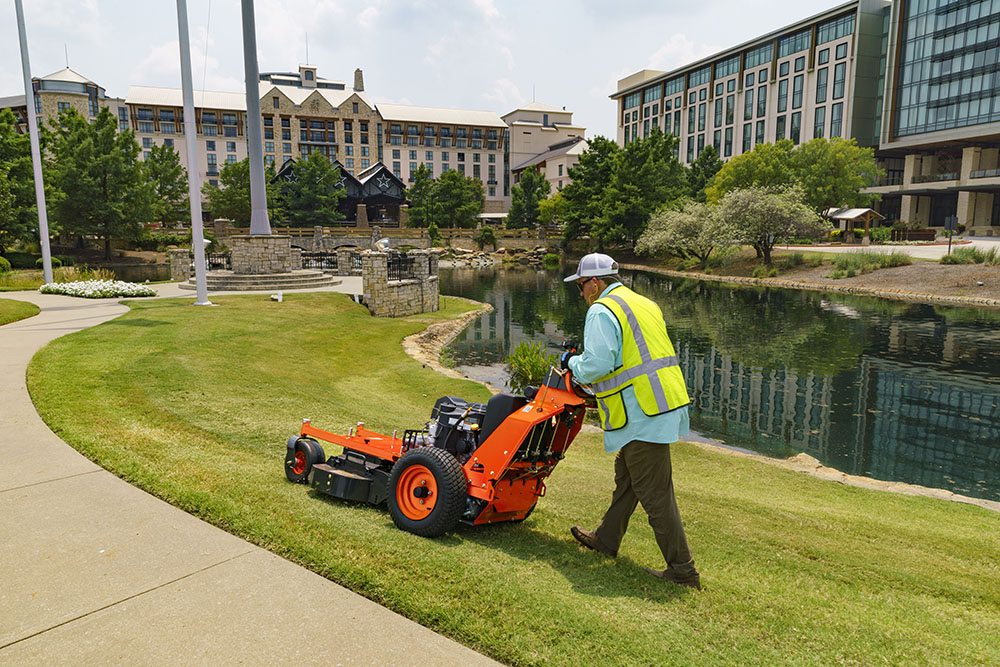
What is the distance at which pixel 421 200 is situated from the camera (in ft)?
280

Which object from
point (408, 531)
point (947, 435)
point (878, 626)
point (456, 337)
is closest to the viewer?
point (878, 626)

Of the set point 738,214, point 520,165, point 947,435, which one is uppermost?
point 520,165

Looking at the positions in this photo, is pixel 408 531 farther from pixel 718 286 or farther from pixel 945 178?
pixel 945 178

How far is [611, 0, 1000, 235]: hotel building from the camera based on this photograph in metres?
62.3

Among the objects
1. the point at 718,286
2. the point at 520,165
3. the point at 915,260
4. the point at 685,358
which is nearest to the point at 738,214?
the point at 718,286

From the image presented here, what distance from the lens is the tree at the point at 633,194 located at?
6175 centimetres

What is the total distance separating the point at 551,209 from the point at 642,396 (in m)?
79.7

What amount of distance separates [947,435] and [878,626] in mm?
10591

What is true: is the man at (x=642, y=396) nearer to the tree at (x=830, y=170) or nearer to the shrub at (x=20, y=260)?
the shrub at (x=20, y=260)

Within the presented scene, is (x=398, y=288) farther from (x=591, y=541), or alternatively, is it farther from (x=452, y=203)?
(x=452, y=203)

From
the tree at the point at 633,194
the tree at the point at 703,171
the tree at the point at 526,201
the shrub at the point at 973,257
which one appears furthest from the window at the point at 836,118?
the shrub at the point at 973,257

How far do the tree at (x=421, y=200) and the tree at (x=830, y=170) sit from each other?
42.9 m

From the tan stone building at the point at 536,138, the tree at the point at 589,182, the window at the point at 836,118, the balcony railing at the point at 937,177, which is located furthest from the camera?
the tan stone building at the point at 536,138

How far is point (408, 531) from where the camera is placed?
459 centimetres
